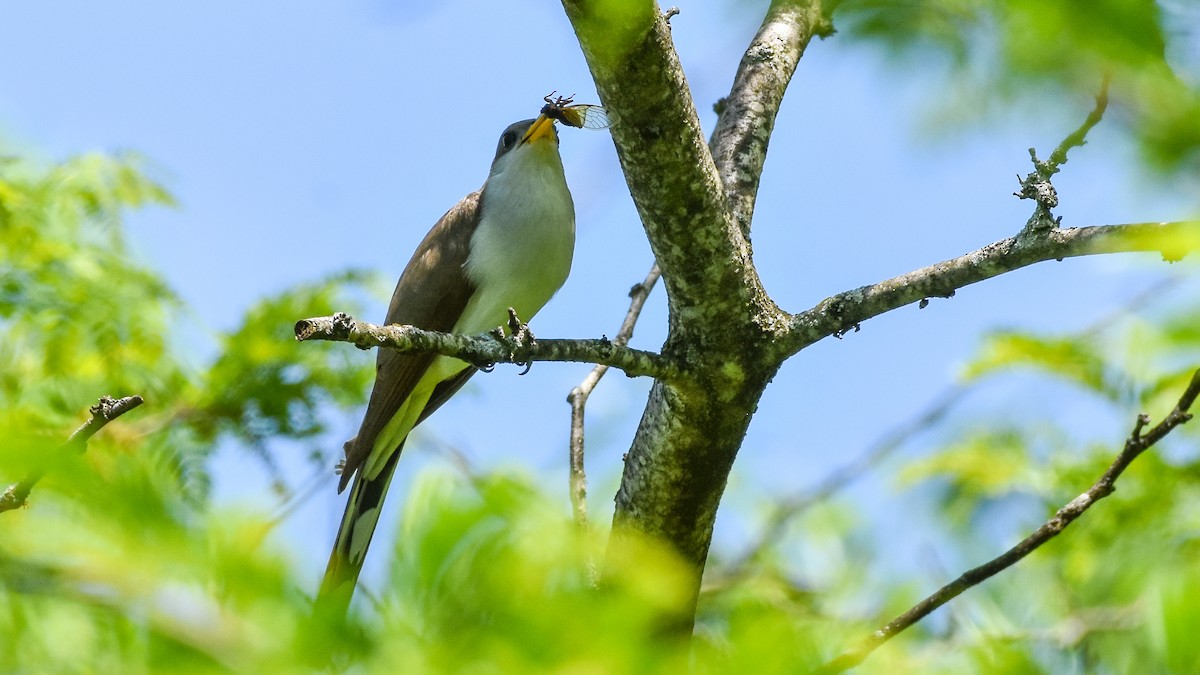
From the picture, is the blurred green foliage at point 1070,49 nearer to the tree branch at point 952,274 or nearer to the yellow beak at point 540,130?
the tree branch at point 952,274

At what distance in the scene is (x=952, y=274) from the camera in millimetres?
3164

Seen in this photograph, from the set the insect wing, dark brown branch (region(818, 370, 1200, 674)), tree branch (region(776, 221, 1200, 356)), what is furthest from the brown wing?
dark brown branch (region(818, 370, 1200, 674))

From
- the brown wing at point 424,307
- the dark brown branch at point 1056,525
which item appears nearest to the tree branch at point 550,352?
the dark brown branch at point 1056,525

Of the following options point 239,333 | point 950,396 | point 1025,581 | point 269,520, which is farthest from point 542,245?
point 269,520

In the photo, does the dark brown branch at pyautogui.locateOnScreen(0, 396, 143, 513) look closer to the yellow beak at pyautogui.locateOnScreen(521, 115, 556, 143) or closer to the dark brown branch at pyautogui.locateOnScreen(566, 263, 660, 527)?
the dark brown branch at pyautogui.locateOnScreen(566, 263, 660, 527)

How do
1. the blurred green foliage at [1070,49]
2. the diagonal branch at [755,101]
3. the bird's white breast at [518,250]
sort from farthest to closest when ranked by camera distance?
1. the bird's white breast at [518,250]
2. the diagonal branch at [755,101]
3. the blurred green foliage at [1070,49]

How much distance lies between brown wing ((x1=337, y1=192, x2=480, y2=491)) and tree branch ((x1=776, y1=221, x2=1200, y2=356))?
2.17 m

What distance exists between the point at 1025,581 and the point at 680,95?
225cm

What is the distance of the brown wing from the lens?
5148 millimetres

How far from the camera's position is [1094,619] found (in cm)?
334

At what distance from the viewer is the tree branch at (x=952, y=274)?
2.71m

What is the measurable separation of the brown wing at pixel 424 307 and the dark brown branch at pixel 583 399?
939 millimetres

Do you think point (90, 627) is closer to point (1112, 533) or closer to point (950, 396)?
point (1112, 533)

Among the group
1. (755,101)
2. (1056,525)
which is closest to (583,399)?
(755,101)
